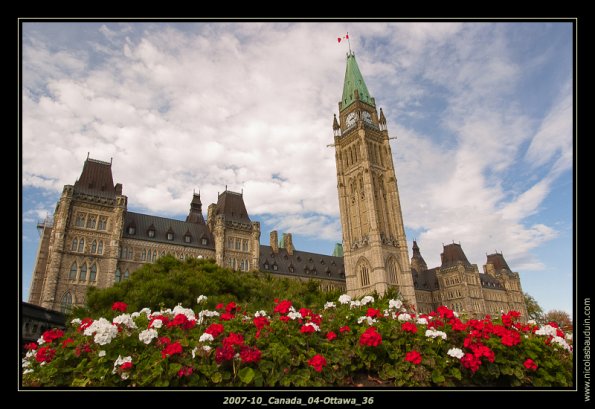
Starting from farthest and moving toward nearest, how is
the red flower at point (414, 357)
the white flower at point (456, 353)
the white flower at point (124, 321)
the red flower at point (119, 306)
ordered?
the red flower at point (119, 306) < the white flower at point (124, 321) < the white flower at point (456, 353) < the red flower at point (414, 357)

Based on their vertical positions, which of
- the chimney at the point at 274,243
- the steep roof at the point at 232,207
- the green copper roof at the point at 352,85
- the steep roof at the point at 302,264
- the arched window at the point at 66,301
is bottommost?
the arched window at the point at 66,301

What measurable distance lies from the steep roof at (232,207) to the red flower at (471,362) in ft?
162

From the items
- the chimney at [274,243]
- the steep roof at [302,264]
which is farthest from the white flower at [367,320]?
the chimney at [274,243]

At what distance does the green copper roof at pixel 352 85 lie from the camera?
80.9 meters

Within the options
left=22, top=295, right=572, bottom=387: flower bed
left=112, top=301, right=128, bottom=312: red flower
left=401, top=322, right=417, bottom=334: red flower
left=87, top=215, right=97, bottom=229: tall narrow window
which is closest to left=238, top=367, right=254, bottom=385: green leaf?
left=22, top=295, right=572, bottom=387: flower bed

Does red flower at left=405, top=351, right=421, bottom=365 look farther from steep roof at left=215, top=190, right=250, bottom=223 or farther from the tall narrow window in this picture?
steep roof at left=215, top=190, right=250, bottom=223

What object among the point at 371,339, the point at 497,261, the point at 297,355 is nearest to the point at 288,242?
the point at 497,261

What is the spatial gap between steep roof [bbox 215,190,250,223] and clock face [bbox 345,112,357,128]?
31722 millimetres

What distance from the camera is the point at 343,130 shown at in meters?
79.2

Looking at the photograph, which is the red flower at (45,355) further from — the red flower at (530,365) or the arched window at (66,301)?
the arched window at (66,301)

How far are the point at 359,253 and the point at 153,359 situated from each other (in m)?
62.2

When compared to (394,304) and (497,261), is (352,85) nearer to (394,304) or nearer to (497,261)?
(497,261)

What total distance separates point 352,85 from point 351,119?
9.69 m
